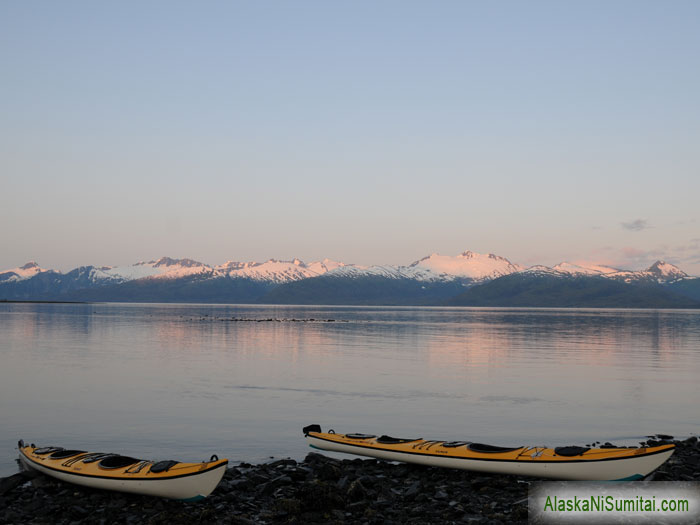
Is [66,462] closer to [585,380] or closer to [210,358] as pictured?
[585,380]

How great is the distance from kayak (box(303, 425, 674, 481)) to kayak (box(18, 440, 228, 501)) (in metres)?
5.96

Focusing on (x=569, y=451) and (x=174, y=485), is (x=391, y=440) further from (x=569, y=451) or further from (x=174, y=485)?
(x=174, y=485)

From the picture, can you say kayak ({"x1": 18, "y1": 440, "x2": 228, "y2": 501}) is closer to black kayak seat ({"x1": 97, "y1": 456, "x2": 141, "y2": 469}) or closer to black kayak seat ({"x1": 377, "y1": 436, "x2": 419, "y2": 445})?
black kayak seat ({"x1": 97, "y1": 456, "x2": 141, "y2": 469})

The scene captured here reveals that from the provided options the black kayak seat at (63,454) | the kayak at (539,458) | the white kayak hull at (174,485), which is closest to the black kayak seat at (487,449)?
the kayak at (539,458)

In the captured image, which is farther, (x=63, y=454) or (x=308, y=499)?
(x=63, y=454)

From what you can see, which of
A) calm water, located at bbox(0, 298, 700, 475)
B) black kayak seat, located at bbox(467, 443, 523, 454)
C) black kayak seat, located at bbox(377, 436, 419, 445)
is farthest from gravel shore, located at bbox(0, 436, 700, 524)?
calm water, located at bbox(0, 298, 700, 475)

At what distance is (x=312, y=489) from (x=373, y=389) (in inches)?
834

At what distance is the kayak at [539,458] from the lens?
16.6 metres

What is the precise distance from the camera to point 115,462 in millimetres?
16594

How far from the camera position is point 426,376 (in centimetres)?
4347

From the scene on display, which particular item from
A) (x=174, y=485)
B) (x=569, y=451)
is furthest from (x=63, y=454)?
(x=569, y=451)

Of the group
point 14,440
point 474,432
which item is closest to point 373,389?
point 474,432

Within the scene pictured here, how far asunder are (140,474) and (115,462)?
4.45ft

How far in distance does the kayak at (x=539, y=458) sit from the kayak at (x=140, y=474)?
596cm
